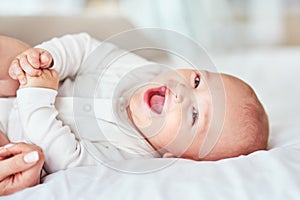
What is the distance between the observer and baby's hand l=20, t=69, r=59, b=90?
3.10 feet

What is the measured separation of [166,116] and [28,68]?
274 mm

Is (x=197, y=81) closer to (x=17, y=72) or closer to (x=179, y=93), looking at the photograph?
(x=179, y=93)

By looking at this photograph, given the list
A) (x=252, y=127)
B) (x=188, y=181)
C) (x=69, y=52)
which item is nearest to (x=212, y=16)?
(x=69, y=52)

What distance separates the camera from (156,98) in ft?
3.45

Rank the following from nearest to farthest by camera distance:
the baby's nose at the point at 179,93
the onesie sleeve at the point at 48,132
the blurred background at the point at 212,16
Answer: the onesie sleeve at the point at 48,132
the baby's nose at the point at 179,93
the blurred background at the point at 212,16

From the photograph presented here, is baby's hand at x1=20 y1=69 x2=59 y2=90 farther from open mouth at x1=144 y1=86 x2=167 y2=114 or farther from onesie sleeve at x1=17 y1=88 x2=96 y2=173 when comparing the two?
open mouth at x1=144 y1=86 x2=167 y2=114

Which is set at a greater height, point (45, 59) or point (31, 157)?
point (45, 59)

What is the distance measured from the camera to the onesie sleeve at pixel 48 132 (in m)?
0.91

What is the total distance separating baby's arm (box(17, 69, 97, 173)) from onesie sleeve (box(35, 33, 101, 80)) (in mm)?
127

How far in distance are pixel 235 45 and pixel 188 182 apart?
1.85 m

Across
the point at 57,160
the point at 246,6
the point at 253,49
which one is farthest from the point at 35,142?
the point at 246,6

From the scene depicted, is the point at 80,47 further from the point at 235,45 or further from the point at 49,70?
the point at 235,45

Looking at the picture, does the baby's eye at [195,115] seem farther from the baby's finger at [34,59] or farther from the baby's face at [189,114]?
the baby's finger at [34,59]

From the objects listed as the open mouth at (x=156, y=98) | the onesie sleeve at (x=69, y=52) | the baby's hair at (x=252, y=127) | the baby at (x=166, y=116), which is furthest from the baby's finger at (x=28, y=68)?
the baby's hair at (x=252, y=127)
